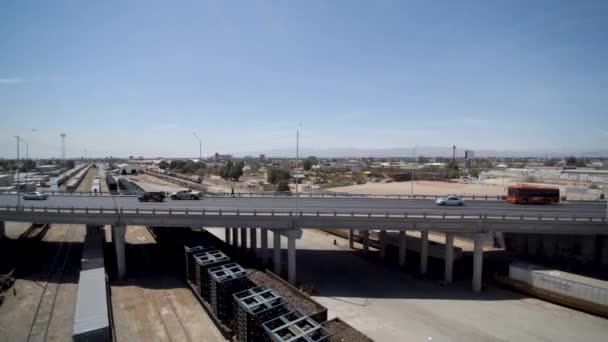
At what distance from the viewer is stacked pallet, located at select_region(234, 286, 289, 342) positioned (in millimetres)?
17797

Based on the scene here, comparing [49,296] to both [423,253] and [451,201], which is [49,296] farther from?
[451,201]

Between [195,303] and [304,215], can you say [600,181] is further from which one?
[195,303]

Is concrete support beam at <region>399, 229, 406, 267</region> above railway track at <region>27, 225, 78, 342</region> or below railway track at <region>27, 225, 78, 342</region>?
above

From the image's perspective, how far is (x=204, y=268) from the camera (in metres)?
25.1

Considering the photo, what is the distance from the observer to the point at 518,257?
38656mm

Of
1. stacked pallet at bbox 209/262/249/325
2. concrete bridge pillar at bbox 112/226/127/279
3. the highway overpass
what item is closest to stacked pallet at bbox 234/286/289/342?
stacked pallet at bbox 209/262/249/325

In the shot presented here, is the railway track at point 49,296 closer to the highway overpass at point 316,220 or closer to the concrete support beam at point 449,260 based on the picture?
the highway overpass at point 316,220

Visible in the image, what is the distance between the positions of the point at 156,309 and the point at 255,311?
1105cm

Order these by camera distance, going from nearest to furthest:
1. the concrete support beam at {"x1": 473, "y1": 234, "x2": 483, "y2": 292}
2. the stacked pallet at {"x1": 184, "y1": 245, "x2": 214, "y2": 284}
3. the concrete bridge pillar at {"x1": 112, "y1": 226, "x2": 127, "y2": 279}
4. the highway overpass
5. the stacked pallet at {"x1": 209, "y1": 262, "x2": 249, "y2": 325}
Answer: the stacked pallet at {"x1": 209, "y1": 262, "x2": 249, "y2": 325} → the stacked pallet at {"x1": 184, "y1": 245, "x2": 214, "y2": 284} → the concrete support beam at {"x1": 473, "y1": 234, "x2": 483, "y2": 292} → the highway overpass → the concrete bridge pillar at {"x1": 112, "y1": 226, "x2": 127, "y2": 279}

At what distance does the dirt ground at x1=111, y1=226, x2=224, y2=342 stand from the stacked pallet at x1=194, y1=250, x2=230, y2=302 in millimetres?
→ 1179

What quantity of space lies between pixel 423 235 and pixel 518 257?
15416 millimetres

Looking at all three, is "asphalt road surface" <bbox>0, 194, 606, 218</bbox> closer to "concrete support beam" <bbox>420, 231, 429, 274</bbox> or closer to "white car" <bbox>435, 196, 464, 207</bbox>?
"white car" <bbox>435, 196, 464, 207</bbox>

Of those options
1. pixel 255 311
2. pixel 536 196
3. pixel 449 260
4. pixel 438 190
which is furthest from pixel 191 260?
pixel 438 190

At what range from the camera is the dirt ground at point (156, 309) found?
21.3m
